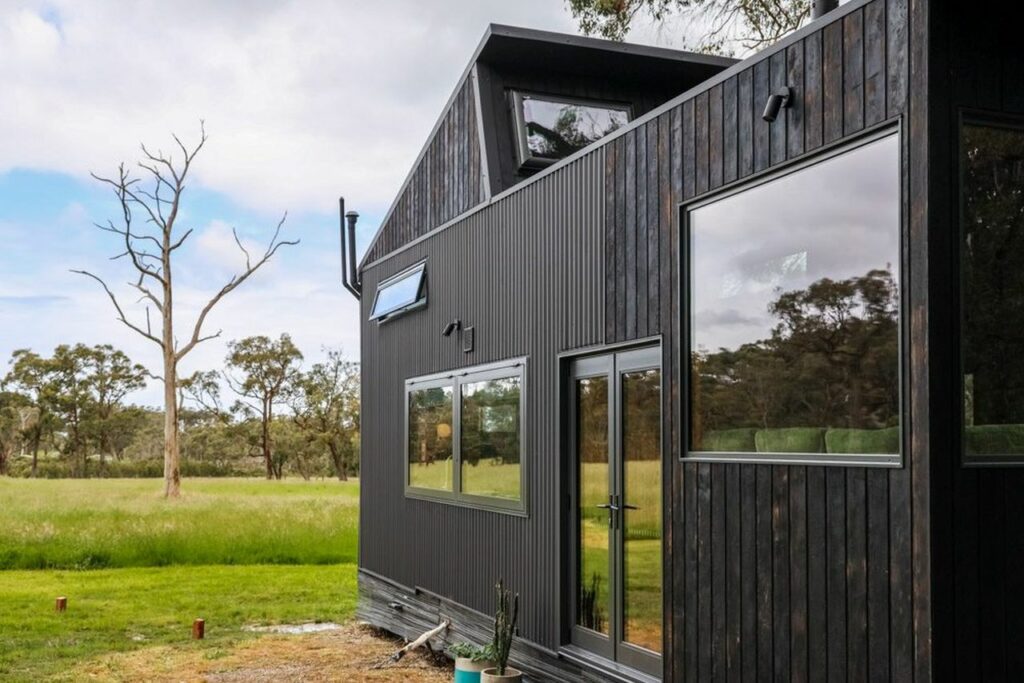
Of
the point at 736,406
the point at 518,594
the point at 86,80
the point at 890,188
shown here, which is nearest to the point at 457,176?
the point at 518,594

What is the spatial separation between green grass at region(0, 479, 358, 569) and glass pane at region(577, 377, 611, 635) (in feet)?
34.7

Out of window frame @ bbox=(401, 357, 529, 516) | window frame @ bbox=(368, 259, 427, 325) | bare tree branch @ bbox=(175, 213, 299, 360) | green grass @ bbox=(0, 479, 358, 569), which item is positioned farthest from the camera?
bare tree branch @ bbox=(175, 213, 299, 360)

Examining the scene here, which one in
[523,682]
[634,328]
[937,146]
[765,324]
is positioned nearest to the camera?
[937,146]

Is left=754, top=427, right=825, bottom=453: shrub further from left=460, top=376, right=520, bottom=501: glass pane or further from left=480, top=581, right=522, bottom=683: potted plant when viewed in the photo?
left=460, top=376, right=520, bottom=501: glass pane

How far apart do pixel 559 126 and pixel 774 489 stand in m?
4.63

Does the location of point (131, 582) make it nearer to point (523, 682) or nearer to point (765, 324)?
point (523, 682)

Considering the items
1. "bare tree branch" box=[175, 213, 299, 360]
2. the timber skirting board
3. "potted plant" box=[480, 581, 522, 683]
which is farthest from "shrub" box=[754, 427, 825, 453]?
"bare tree branch" box=[175, 213, 299, 360]

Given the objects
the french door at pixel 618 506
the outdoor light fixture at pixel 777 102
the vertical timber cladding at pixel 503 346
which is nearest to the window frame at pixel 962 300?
the outdoor light fixture at pixel 777 102

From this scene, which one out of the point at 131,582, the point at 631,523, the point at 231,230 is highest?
the point at 231,230

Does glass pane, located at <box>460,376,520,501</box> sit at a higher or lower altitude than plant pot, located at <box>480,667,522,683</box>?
higher

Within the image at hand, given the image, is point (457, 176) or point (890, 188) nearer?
point (890, 188)

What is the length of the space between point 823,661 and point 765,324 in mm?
1397

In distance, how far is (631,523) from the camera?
20.1 feet

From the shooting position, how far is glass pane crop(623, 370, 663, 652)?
5.84 meters
